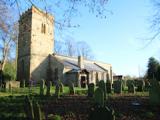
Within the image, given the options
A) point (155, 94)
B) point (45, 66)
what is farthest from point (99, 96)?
point (45, 66)

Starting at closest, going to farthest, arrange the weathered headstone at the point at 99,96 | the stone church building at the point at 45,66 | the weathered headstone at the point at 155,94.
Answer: the weathered headstone at the point at 99,96
the weathered headstone at the point at 155,94
the stone church building at the point at 45,66

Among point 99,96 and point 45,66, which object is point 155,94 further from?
point 45,66

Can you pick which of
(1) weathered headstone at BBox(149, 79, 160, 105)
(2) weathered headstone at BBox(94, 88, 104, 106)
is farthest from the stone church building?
(2) weathered headstone at BBox(94, 88, 104, 106)

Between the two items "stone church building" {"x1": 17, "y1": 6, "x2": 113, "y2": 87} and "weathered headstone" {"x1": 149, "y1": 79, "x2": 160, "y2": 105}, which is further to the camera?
"stone church building" {"x1": 17, "y1": 6, "x2": 113, "y2": 87}

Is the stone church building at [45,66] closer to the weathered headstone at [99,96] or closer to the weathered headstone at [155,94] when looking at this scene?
the weathered headstone at [155,94]

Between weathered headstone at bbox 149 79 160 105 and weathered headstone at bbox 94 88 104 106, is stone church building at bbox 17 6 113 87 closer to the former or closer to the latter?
weathered headstone at bbox 149 79 160 105

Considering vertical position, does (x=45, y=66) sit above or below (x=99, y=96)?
above

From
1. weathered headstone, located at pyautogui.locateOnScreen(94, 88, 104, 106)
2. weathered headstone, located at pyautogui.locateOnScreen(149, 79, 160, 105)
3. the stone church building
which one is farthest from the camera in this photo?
the stone church building

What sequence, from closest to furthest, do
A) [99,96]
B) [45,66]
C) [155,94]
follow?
[99,96]
[155,94]
[45,66]

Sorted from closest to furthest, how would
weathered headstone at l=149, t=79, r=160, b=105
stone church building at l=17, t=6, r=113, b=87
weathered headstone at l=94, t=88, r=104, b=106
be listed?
weathered headstone at l=94, t=88, r=104, b=106
weathered headstone at l=149, t=79, r=160, b=105
stone church building at l=17, t=6, r=113, b=87

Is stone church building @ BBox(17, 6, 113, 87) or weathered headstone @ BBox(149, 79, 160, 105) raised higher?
stone church building @ BBox(17, 6, 113, 87)

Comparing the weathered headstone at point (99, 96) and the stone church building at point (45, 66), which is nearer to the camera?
the weathered headstone at point (99, 96)

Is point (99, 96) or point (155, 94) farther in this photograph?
point (155, 94)

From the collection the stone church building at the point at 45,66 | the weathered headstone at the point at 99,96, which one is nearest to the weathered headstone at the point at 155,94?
the weathered headstone at the point at 99,96
